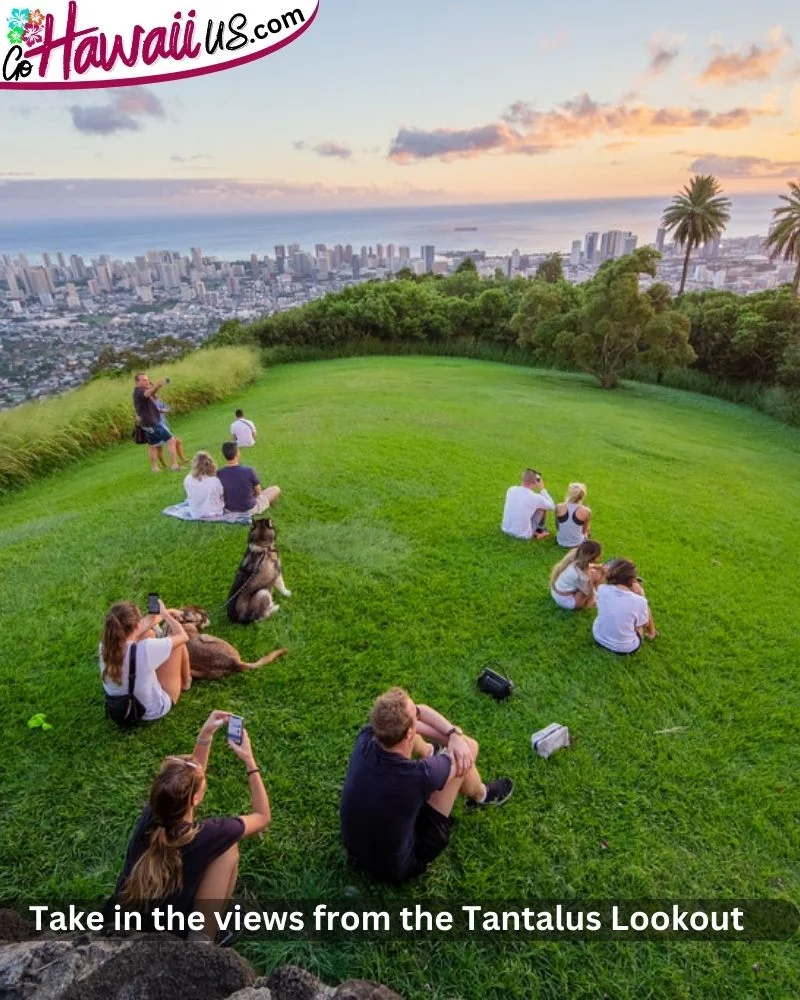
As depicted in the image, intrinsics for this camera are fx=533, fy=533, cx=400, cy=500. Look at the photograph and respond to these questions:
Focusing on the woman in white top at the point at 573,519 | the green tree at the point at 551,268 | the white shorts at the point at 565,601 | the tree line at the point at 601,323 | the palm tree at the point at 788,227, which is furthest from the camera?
the green tree at the point at 551,268

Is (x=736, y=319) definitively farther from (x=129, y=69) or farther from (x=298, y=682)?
(x=298, y=682)

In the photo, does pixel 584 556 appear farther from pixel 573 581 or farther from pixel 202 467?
pixel 202 467

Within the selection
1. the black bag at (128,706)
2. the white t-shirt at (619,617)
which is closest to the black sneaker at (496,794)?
the white t-shirt at (619,617)

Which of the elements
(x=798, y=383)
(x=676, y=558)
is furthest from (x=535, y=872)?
(x=798, y=383)

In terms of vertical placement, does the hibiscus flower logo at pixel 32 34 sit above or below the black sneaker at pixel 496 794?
above

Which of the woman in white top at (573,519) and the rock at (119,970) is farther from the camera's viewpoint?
the woman in white top at (573,519)

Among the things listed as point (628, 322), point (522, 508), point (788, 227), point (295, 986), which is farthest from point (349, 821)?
point (788, 227)

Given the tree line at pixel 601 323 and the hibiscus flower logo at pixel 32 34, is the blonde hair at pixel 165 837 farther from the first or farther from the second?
the tree line at pixel 601 323
